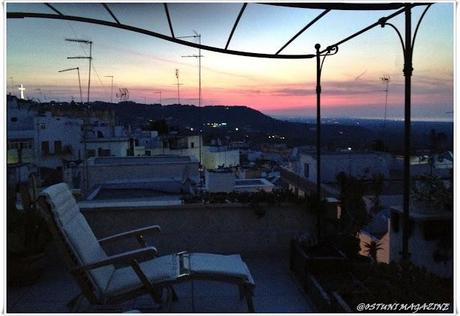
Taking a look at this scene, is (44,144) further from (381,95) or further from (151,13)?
(151,13)

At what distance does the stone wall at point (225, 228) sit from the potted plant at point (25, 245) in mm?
777

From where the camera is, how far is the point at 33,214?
370cm

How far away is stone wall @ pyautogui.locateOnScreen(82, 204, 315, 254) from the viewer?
4.33m

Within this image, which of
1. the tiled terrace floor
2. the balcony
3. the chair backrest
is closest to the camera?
the chair backrest

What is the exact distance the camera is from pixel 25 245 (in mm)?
3602

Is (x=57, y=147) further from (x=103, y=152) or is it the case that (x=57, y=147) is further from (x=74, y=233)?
(x=74, y=233)

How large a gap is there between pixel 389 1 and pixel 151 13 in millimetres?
1223

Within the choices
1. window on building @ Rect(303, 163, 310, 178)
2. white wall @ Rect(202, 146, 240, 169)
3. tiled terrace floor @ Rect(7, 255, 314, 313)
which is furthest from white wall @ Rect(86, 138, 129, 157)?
tiled terrace floor @ Rect(7, 255, 314, 313)

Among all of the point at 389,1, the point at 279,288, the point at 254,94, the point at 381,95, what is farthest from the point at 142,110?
the point at 389,1

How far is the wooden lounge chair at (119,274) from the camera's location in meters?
2.73

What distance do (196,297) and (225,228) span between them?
108cm

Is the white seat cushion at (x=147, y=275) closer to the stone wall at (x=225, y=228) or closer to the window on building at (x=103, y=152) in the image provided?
the stone wall at (x=225, y=228)

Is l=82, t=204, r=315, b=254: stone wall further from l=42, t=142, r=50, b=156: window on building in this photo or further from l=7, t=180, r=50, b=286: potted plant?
l=42, t=142, r=50, b=156: window on building

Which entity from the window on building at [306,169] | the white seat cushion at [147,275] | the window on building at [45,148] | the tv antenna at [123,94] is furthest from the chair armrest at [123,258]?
the window on building at [45,148]
